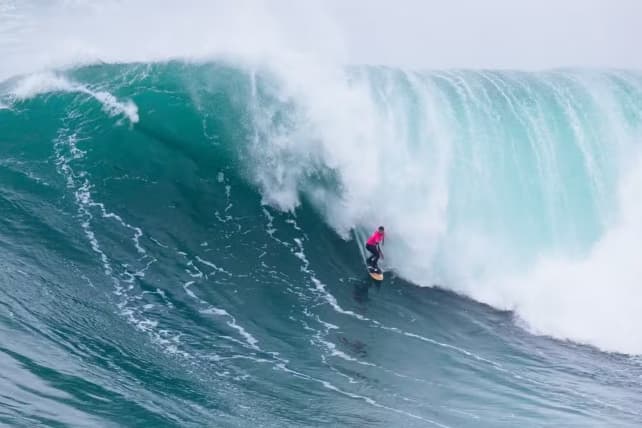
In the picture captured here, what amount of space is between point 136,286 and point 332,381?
411cm

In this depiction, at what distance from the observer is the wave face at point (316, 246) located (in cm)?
951

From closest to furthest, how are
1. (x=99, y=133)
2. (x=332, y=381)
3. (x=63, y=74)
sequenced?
(x=332, y=381) → (x=99, y=133) → (x=63, y=74)

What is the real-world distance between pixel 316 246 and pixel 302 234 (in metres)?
0.45

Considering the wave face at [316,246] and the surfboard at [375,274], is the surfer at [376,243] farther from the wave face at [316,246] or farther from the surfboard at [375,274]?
the wave face at [316,246]

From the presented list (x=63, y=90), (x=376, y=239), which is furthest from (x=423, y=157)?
(x=63, y=90)

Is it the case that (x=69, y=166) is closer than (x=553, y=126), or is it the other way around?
(x=69, y=166)

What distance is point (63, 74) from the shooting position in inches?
724

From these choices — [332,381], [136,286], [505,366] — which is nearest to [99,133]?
[136,286]

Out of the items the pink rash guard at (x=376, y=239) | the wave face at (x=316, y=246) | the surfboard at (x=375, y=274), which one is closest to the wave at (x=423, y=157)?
the wave face at (x=316, y=246)

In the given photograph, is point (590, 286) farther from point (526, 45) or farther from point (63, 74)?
point (63, 74)

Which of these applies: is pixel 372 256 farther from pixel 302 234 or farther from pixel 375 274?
pixel 302 234

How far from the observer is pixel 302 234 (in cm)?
1504

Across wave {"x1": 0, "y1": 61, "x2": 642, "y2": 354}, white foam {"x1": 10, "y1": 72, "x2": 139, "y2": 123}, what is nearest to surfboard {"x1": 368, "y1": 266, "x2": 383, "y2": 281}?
wave {"x1": 0, "y1": 61, "x2": 642, "y2": 354}

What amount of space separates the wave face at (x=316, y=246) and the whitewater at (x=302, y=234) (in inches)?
2.2
